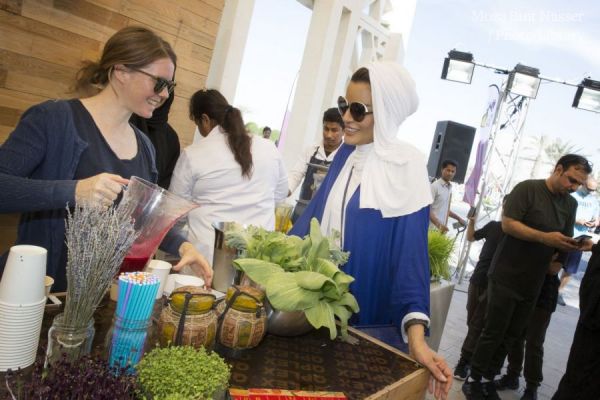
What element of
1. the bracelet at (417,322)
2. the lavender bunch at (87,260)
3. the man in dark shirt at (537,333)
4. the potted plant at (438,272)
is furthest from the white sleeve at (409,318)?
the man in dark shirt at (537,333)

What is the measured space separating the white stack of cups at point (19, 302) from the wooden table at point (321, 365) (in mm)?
119

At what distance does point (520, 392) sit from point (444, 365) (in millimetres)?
3453

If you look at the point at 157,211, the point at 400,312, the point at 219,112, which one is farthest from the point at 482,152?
the point at 157,211

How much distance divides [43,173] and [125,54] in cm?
51

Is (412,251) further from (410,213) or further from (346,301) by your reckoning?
(346,301)

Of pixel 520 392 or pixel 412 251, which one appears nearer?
pixel 412 251

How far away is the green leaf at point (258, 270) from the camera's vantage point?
122 centimetres

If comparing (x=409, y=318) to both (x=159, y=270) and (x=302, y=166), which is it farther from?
(x=302, y=166)

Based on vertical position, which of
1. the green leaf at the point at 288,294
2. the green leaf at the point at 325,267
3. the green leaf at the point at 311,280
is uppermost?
the green leaf at the point at 325,267

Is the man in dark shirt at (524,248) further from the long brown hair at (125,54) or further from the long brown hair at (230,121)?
the long brown hair at (125,54)

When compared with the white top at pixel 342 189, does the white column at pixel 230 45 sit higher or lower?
higher

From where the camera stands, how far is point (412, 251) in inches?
64.2

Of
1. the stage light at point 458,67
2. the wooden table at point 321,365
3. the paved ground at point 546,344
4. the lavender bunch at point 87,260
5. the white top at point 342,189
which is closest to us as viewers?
the lavender bunch at point 87,260

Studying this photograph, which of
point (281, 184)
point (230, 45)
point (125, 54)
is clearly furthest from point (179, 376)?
point (230, 45)
